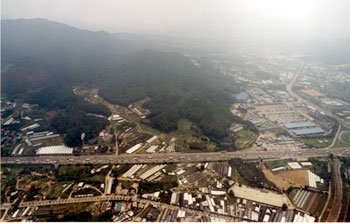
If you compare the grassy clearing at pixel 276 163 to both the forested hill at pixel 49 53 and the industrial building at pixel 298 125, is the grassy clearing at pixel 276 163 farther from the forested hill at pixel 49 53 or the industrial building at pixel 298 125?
the forested hill at pixel 49 53

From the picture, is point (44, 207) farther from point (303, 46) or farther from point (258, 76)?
point (303, 46)

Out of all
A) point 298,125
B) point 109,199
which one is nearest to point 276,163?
point 298,125

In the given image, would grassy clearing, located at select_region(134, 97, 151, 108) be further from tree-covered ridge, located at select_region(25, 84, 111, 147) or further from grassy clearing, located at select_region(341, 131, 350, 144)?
grassy clearing, located at select_region(341, 131, 350, 144)

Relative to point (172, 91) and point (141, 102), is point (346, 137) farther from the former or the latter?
point (141, 102)

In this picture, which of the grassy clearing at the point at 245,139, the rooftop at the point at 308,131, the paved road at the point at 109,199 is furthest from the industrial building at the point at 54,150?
the rooftop at the point at 308,131

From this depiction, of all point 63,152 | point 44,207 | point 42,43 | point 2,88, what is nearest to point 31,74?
point 2,88
